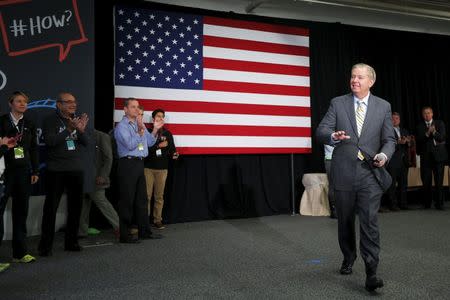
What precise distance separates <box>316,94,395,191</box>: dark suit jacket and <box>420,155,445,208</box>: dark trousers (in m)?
4.26

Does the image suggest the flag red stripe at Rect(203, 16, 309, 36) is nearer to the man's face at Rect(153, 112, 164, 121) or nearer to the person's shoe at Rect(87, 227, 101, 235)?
the man's face at Rect(153, 112, 164, 121)

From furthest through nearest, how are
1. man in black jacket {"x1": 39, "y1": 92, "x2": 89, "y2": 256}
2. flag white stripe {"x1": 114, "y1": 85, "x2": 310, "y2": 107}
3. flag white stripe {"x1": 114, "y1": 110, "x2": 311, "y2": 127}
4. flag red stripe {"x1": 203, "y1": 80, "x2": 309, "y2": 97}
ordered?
flag red stripe {"x1": 203, "y1": 80, "x2": 309, "y2": 97} → flag white stripe {"x1": 114, "y1": 110, "x2": 311, "y2": 127} → flag white stripe {"x1": 114, "y1": 85, "x2": 310, "y2": 107} → man in black jacket {"x1": 39, "y1": 92, "x2": 89, "y2": 256}

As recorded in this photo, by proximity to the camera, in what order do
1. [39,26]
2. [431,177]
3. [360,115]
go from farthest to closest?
[431,177], [39,26], [360,115]

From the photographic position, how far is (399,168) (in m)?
6.09

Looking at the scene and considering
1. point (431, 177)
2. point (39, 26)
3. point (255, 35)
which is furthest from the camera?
point (431, 177)

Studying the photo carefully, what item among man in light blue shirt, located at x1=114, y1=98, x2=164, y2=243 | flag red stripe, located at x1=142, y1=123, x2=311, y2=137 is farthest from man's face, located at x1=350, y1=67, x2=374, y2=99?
flag red stripe, located at x1=142, y1=123, x2=311, y2=137

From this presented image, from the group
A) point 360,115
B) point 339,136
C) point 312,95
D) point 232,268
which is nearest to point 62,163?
point 232,268

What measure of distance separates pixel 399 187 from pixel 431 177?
525 mm

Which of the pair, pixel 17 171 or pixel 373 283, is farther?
pixel 17 171

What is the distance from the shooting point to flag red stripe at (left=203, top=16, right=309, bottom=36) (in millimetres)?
5613

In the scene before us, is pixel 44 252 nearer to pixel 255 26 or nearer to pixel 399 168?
pixel 255 26

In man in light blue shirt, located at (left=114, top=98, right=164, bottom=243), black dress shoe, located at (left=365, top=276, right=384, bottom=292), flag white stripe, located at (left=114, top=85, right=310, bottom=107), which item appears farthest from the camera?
flag white stripe, located at (left=114, top=85, right=310, bottom=107)

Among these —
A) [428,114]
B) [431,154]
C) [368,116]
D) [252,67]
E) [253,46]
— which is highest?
[253,46]

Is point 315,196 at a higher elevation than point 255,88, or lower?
lower
